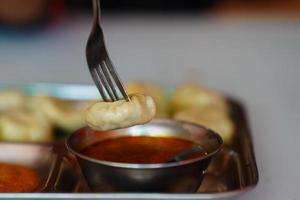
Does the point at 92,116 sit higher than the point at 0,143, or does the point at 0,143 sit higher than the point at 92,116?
the point at 92,116

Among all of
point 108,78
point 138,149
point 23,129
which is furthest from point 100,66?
point 23,129

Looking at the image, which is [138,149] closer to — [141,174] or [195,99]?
[141,174]

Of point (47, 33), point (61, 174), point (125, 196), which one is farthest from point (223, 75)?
point (125, 196)

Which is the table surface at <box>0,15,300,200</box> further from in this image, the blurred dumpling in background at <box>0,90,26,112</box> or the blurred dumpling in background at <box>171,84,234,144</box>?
the blurred dumpling in background at <box>0,90,26,112</box>

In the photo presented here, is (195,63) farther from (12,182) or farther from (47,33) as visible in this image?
(12,182)

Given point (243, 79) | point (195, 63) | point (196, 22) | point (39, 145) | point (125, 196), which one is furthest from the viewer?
point (196, 22)

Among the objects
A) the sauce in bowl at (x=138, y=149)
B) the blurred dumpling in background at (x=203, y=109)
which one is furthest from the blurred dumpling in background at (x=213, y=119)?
the sauce in bowl at (x=138, y=149)

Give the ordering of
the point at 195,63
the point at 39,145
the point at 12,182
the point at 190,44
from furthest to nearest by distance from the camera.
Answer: the point at 190,44
the point at 195,63
the point at 39,145
the point at 12,182

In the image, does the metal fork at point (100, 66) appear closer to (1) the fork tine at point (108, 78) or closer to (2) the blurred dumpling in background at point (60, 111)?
(1) the fork tine at point (108, 78)

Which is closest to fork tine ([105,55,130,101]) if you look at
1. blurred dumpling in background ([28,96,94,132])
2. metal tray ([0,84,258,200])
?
metal tray ([0,84,258,200])
